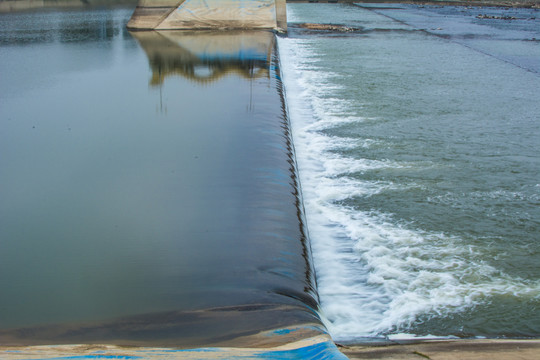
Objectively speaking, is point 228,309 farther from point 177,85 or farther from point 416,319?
point 177,85

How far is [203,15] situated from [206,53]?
554 cm

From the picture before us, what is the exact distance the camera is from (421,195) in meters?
5.77

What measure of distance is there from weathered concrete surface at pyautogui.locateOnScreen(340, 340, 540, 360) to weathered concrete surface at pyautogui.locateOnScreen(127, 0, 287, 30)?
15944 mm

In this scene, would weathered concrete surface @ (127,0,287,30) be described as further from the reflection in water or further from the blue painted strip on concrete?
the blue painted strip on concrete

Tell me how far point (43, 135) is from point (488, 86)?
8307 mm

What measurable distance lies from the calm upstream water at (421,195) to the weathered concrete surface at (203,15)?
20.1ft

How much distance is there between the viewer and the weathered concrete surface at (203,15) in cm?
1764

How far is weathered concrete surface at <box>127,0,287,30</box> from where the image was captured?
17.6 meters

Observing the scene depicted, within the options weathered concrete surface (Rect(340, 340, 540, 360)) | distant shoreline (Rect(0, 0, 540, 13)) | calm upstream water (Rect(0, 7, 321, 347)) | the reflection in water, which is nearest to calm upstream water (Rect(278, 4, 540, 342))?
weathered concrete surface (Rect(340, 340, 540, 360))

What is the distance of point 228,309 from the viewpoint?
311 centimetres

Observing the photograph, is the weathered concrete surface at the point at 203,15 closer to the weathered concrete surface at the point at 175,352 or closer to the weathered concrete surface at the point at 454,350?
the weathered concrete surface at the point at 454,350

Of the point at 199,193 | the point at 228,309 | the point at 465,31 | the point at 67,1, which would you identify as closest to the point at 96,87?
the point at 199,193

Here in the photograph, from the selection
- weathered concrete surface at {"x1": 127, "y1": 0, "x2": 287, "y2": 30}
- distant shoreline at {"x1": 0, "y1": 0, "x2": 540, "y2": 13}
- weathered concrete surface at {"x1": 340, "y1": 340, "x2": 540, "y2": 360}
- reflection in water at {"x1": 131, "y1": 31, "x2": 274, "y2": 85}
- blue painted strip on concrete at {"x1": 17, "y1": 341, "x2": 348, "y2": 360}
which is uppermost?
distant shoreline at {"x1": 0, "y1": 0, "x2": 540, "y2": 13}

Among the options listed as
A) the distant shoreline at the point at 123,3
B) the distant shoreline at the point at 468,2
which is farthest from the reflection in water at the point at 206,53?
the distant shoreline at the point at 468,2
